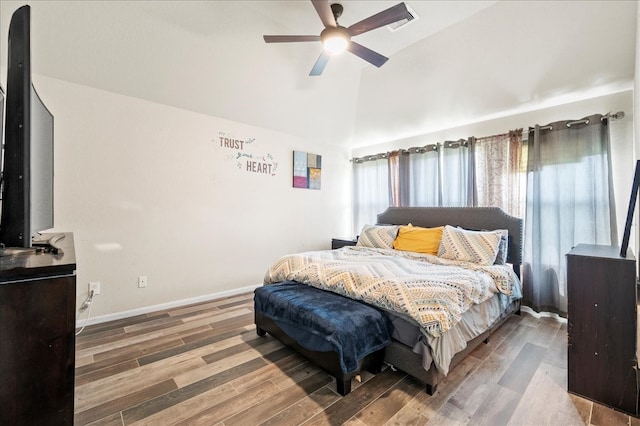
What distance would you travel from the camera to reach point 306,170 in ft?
14.9

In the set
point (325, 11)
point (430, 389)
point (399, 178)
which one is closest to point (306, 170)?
point (399, 178)

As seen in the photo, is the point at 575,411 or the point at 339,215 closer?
the point at 575,411

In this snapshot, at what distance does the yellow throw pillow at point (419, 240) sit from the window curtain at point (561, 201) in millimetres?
1000

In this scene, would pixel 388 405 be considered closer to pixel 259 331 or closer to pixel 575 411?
pixel 575 411

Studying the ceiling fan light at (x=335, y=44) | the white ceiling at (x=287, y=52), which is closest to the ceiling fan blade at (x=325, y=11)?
the ceiling fan light at (x=335, y=44)

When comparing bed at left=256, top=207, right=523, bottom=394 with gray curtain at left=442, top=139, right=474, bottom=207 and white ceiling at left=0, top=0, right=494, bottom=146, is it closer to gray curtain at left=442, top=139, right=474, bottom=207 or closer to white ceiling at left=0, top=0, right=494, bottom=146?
gray curtain at left=442, top=139, right=474, bottom=207

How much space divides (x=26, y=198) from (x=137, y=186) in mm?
2255

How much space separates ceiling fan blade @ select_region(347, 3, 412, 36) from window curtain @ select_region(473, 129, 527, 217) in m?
2.09

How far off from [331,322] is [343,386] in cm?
38

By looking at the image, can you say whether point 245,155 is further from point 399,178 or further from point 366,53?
point 399,178

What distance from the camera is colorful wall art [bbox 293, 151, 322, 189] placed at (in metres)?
4.41

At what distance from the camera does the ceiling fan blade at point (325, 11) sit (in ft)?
6.46

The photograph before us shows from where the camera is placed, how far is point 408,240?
11.5 feet

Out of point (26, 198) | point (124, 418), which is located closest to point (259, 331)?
point (124, 418)
